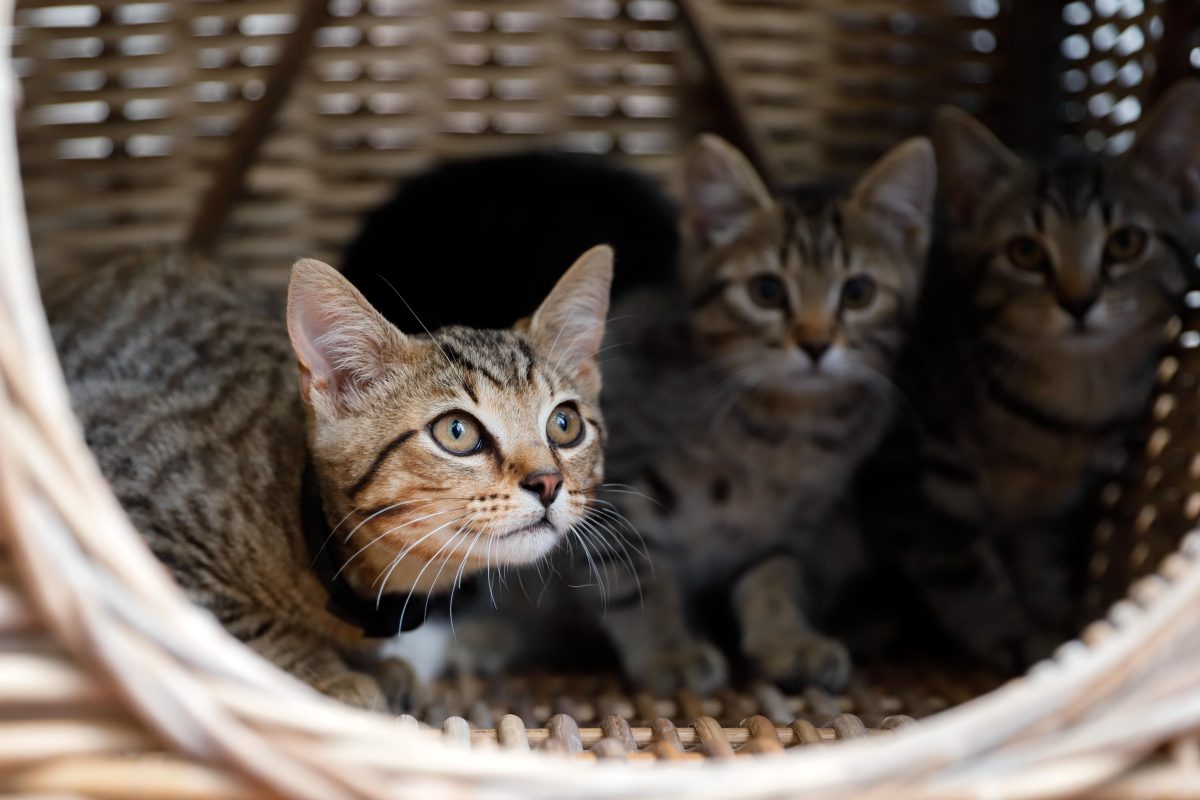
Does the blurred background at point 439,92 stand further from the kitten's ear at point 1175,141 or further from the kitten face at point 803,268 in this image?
the kitten face at point 803,268

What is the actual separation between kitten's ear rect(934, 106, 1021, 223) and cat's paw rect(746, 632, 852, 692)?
784 millimetres

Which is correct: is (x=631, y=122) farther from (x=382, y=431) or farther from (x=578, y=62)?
(x=382, y=431)

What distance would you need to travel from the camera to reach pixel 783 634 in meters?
1.65

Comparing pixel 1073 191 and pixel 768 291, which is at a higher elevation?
pixel 1073 191

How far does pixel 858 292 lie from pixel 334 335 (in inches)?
33.9

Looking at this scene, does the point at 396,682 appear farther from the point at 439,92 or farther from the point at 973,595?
the point at 439,92

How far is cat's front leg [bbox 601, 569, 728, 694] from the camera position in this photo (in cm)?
155

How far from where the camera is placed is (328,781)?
745mm

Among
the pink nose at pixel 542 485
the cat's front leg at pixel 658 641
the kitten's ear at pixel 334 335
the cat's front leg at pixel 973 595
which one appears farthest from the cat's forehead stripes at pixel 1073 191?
the kitten's ear at pixel 334 335

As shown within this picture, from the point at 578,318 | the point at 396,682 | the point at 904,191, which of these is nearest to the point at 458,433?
the point at 578,318

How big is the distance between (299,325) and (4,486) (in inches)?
19.2

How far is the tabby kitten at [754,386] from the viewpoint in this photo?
64.3 inches

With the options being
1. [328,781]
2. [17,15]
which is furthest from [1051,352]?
[17,15]

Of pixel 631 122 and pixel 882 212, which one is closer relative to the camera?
pixel 882 212
